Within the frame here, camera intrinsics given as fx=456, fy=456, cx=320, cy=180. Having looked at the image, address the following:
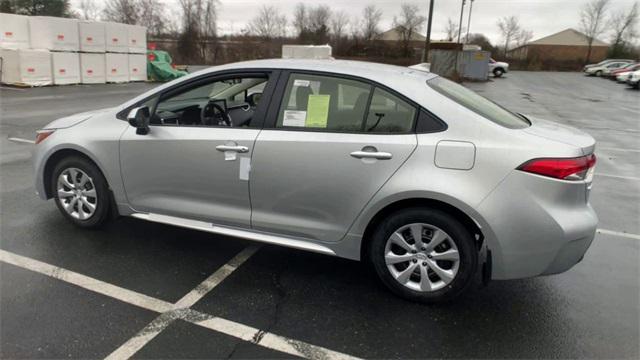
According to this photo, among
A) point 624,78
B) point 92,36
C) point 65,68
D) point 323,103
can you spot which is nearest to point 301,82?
point 323,103

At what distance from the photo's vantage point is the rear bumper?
9.16 feet

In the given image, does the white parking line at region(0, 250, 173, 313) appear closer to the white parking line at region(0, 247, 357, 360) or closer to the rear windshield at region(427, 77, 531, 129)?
the white parking line at region(0, 247, 357, 360)

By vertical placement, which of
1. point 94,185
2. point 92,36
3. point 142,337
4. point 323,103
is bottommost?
point 142,337

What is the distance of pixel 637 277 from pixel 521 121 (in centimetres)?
165

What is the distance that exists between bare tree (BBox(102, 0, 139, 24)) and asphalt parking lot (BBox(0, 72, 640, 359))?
157 feet

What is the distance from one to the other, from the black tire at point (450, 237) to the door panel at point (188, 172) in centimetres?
103

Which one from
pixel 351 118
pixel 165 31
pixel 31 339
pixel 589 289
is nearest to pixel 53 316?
pixel 31 339

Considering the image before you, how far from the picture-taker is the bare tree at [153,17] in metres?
47.9

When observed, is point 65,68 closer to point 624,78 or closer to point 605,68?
point 624,78

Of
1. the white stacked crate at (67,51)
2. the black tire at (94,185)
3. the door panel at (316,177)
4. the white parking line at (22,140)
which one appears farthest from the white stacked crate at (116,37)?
the door panel at (316,177)

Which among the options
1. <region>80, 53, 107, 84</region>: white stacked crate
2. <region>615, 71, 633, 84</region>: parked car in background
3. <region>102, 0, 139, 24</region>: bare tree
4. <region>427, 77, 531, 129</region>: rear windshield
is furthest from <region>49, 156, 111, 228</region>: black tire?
<region>102, 0, 139, 24</region>: bare tree

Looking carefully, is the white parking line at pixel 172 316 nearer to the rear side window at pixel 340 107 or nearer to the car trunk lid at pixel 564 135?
the rear side window at pixel 340 107

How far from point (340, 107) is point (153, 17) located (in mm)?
51271

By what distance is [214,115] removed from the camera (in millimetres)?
4195
